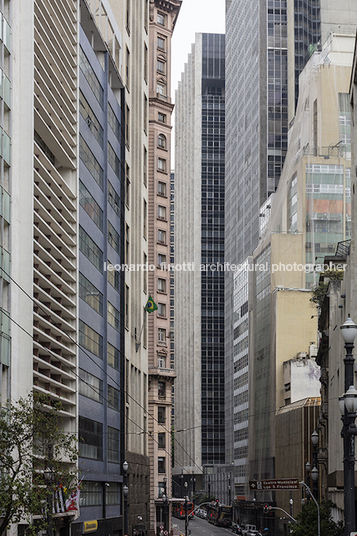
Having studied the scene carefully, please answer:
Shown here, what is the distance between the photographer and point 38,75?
4322cm

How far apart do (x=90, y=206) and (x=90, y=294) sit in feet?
19.2

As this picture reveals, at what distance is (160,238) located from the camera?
109688 millimetres

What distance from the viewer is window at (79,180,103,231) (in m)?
54.4

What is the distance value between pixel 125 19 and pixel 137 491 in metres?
42.0

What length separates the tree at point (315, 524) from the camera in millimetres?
51434

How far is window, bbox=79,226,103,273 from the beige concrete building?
45711 millimetres

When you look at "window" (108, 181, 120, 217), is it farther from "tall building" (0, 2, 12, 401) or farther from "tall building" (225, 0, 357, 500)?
"tall building" (225, 0, 357, 500)

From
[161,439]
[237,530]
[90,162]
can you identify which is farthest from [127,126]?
[237,530]

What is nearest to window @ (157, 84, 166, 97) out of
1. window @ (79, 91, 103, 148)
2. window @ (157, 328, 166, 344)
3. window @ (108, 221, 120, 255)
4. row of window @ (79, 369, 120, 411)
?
window @ (157, 328, 166, 344)

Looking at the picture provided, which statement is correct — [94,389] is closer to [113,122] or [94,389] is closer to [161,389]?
[113,122]

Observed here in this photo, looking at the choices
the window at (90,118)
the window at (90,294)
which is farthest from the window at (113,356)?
the window at (90,118)

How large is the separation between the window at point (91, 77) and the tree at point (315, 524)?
104ft

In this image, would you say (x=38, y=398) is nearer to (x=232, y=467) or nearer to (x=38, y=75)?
(x=38, y=75)

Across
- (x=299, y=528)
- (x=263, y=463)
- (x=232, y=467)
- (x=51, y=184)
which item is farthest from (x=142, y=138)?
(x=232, y=467)
